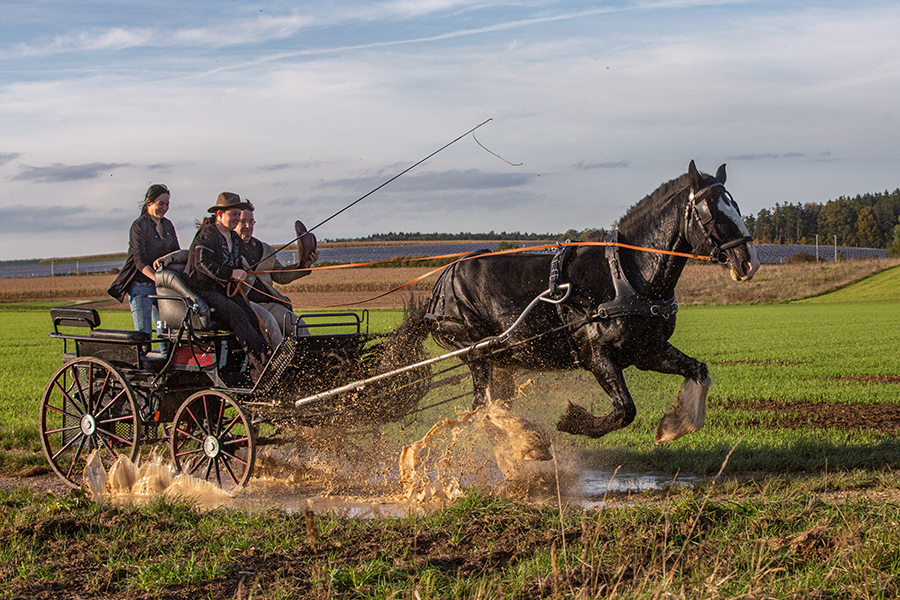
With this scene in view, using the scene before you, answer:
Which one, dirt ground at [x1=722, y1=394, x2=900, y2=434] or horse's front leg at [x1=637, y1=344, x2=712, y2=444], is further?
dirt ground at [x1=722, y1=394, x2=900, y2=434]

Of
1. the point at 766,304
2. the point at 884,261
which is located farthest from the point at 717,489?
the point at 884,261

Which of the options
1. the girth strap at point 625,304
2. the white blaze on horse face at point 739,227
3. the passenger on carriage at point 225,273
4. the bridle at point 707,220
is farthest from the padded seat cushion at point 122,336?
the white blaze on horse face at point 739,227

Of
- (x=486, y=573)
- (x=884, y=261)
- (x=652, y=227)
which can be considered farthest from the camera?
(x=884, y=261)

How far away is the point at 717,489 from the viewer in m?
6.11

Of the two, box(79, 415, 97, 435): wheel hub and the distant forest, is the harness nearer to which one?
box(79, 415, 97, 435): wheel hub

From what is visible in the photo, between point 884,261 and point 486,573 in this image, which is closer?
point 486,573

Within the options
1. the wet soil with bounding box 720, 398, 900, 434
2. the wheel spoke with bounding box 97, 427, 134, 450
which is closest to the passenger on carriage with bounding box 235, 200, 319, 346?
the wheel spoke with bounding box 97, 427, 134, 450

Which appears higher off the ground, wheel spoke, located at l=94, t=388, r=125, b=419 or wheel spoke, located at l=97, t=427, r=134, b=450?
wheel spoke, located at l=94, t=388, r=125, b=419

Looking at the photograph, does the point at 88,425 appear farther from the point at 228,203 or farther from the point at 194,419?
the point at 228,203

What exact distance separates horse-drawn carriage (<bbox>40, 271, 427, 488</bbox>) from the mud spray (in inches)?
9.1

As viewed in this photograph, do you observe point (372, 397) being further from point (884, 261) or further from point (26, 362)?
point (884, 261)

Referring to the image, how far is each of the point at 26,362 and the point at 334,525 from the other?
55.4ft

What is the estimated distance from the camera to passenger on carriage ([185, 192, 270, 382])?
6641 millimetres

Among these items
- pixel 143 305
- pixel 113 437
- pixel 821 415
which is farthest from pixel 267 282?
pixel 821 415
